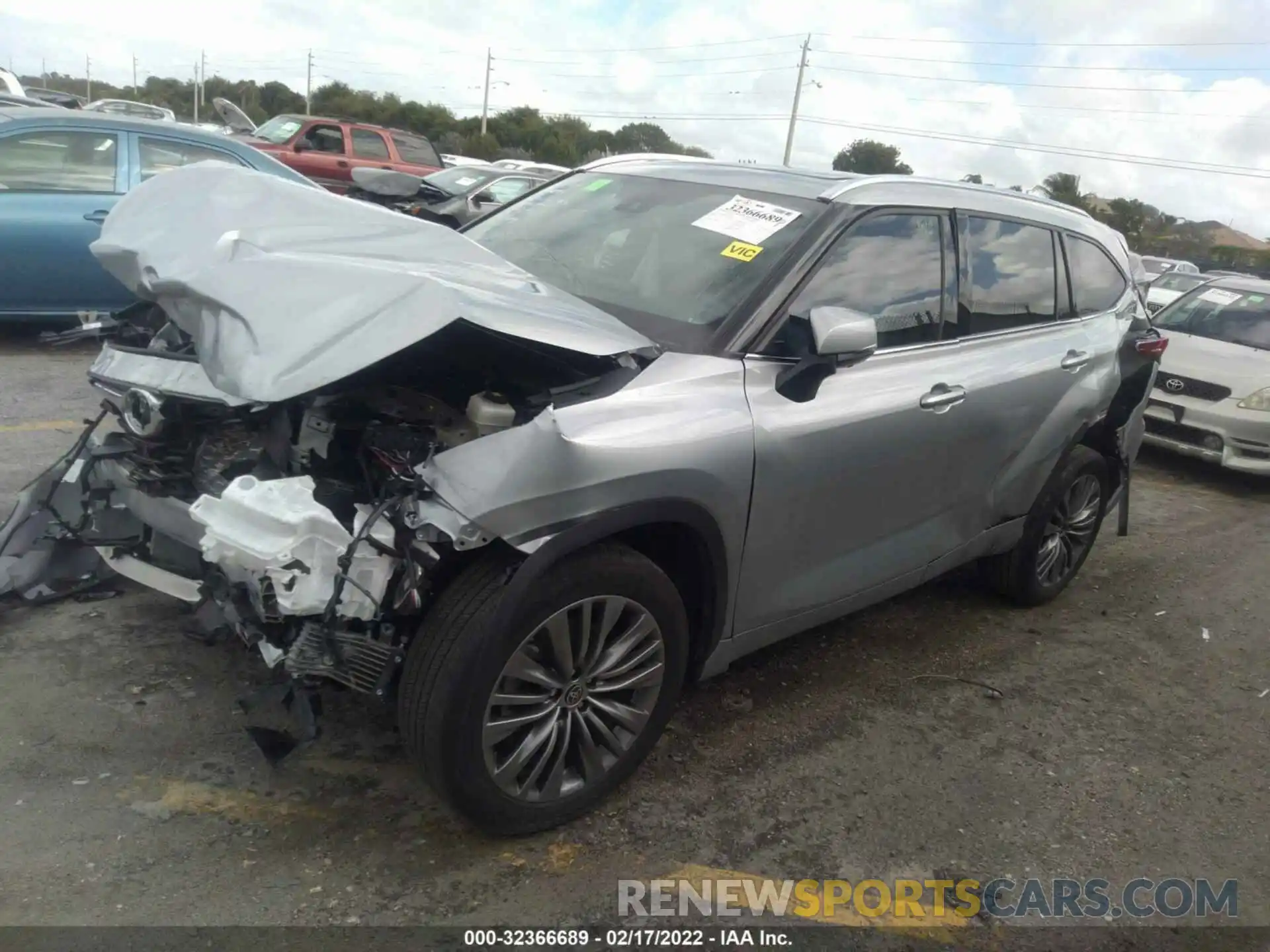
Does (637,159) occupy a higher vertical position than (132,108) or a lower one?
higher

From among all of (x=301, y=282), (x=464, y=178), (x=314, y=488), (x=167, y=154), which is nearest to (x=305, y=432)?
(x=314, y=488)

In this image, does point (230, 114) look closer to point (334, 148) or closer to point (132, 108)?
→ point (334, 148)

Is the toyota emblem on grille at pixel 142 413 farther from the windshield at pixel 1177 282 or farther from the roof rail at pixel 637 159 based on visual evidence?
the windshield at pixel 1177 282

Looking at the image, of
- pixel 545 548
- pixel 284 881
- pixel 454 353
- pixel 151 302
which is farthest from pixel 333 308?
pixel 284 881

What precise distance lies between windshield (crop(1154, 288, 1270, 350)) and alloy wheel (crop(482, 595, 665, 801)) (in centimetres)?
790

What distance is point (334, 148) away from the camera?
1827 centimetres

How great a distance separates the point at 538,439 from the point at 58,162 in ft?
20.9

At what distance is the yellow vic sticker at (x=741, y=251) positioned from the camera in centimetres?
341

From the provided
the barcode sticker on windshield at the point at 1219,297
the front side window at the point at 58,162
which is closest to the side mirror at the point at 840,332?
the front side window at the point at 58,162

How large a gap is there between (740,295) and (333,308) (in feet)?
4.19

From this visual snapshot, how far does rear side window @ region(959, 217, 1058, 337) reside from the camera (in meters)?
4.05

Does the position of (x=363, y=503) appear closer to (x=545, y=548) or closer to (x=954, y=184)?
(x=545, y=548)

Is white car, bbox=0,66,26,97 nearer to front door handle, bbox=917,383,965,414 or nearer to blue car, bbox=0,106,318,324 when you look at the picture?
blue car, bbox=0,106,318,324

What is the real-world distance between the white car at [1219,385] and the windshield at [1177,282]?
9.84 meters
